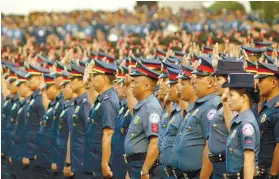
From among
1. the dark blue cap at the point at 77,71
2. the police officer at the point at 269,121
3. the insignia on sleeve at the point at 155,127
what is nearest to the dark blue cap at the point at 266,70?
the police officer at the point at 269,121

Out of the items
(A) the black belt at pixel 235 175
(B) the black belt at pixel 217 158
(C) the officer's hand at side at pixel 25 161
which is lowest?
(C) the officer's hand at side at pixel 25 161

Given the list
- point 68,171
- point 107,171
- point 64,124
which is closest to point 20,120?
point 64,124

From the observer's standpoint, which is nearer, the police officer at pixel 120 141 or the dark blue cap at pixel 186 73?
the dark blue cap at pixel 186 73

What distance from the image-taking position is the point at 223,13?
38.2 m

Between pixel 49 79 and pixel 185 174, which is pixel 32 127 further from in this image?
pixel 185 174

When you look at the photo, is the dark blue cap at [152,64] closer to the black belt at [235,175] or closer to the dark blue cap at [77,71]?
the dark blue cap at [77,71]

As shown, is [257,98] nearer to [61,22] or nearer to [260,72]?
[260,72]

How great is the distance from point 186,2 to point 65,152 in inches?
1598

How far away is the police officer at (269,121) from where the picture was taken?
35.6ft

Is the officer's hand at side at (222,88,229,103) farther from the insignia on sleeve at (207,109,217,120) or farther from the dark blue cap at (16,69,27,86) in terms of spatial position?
the dark blue cap at (16,69,27,86)

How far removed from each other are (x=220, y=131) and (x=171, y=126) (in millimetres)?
1099

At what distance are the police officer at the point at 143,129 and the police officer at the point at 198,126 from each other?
73cm

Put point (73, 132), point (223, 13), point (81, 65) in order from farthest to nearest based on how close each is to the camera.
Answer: point (223, 13), point (81, 65), point (73, 132)

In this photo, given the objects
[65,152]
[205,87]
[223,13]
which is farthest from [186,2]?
[205,87]
